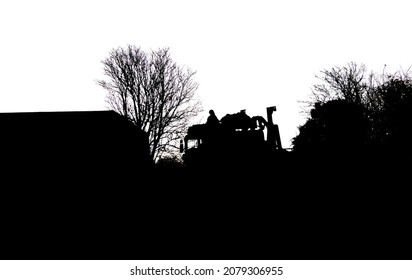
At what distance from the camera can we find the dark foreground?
584cm

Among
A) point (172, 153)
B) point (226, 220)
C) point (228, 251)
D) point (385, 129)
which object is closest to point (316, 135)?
point (385, 129)

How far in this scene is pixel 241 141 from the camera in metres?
10.3

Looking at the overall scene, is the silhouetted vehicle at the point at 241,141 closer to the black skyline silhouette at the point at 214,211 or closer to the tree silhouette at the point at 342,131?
the black skyline silhouette at the point at 214,211

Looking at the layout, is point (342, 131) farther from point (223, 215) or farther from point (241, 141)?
point (223, 215)

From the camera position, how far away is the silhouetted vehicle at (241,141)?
1035 cm

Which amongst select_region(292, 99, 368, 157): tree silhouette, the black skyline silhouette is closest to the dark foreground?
the black skyline silhouette

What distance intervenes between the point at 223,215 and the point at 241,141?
10.9ft

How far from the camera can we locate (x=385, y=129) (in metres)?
22.6

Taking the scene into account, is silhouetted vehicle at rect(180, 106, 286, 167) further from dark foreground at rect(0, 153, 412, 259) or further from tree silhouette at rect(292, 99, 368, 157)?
tree silhouette at rect(292, 99, 368, 157)

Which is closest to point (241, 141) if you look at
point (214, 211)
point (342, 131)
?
point (214, 211)

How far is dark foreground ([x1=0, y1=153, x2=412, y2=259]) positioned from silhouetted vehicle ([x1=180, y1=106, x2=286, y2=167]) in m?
0.35

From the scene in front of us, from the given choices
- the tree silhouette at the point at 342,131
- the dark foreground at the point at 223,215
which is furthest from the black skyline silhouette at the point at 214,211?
the tree silhouette at the point at 342,131

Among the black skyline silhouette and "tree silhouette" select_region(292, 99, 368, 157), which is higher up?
"tree silhouette" select_region(292, 99, 368, 157)
